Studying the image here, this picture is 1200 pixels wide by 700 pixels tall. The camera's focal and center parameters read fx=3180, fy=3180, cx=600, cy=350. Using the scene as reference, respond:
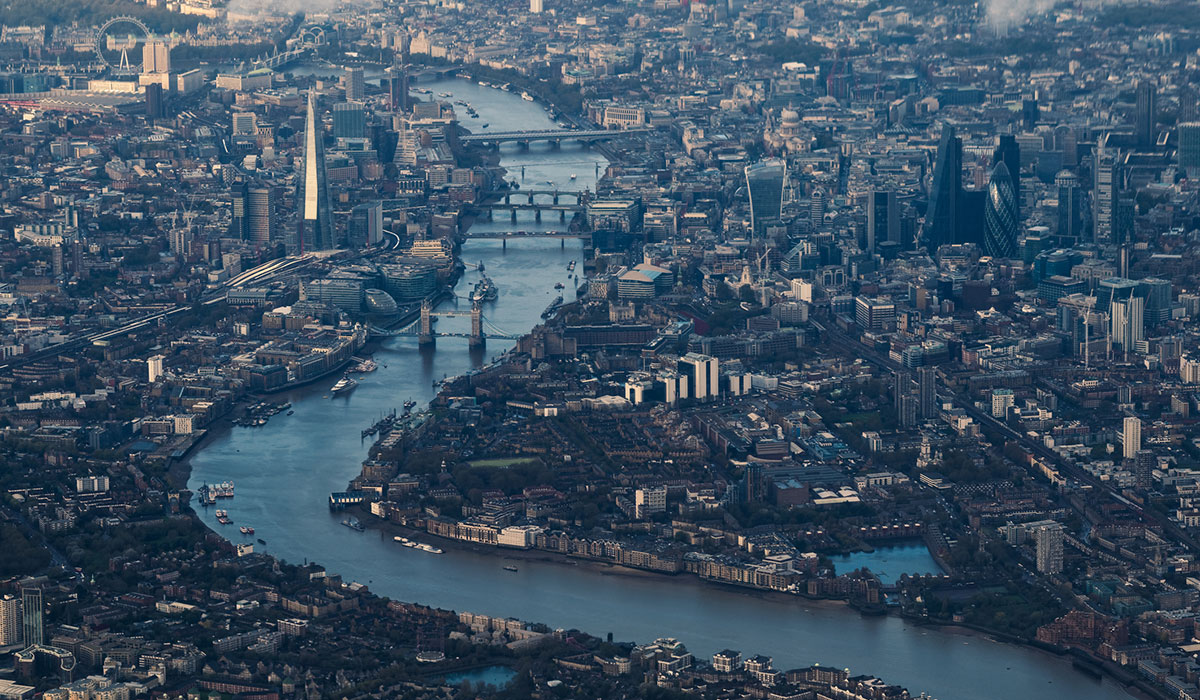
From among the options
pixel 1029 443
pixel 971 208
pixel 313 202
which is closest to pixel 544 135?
pixel 313 202

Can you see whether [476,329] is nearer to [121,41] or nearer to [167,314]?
[167,314]

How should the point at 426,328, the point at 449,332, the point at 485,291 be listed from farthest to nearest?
1. the point at 485,291
2. the point at 449,332
3. the point at 426,328

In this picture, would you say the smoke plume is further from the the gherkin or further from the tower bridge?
the tower bridge

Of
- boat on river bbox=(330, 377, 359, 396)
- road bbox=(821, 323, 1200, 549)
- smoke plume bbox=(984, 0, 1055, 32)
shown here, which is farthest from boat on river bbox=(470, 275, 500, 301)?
smoke plume bbox=(984, 0, 1055, 32)

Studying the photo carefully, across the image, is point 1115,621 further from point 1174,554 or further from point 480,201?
point 480,201

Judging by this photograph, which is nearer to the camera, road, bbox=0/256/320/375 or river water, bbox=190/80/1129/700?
Answer: river water, bbox=190/80/1129/700

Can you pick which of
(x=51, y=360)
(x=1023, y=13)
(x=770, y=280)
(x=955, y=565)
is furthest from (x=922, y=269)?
(x=1023, y=13)
